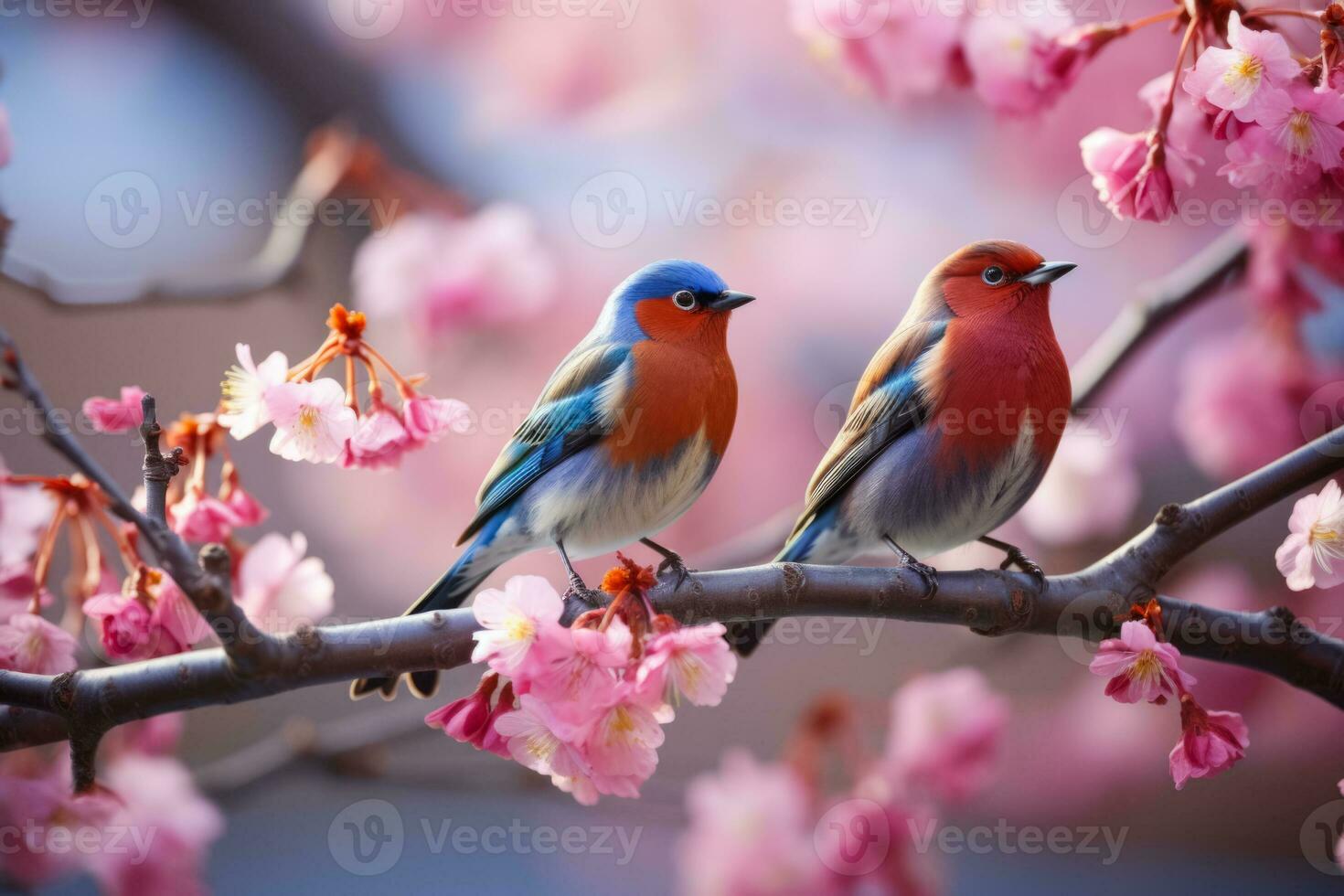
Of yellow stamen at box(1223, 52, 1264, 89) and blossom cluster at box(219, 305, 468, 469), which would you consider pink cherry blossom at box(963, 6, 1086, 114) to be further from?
blossom cluster at box(219, 305, 468, 469)

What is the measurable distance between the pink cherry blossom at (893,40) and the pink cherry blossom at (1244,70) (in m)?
0.34

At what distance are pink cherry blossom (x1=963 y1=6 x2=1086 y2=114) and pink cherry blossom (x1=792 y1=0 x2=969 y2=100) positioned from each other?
58 mm

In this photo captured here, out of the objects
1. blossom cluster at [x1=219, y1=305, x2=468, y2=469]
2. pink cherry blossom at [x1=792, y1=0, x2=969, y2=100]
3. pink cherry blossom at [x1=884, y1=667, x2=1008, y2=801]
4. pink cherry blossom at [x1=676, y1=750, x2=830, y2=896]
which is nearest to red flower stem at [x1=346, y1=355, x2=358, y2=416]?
blossom cluster at [x1=219, y1=305, x2=468, y2=469]

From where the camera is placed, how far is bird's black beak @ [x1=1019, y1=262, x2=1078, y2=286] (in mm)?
915

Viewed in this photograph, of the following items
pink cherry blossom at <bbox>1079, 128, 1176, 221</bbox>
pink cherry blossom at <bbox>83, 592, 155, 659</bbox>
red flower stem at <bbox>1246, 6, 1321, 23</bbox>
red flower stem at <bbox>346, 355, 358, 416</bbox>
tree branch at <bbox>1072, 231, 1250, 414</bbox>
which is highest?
red flower stem at <bbox>1246, 6, 1321, 23</bbox>

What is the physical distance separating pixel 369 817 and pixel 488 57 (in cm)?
132

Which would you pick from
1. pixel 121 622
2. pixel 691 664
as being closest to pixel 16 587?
pixel 121 622

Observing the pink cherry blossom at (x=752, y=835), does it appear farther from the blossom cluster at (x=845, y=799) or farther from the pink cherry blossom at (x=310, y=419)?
the pink cherry blossom at (x=310, y=419)

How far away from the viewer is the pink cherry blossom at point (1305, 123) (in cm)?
84

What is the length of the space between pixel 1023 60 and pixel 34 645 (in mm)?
1044

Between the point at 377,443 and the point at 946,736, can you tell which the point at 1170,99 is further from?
the point at 946,736

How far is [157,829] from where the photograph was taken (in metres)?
1.31

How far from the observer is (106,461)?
155cm

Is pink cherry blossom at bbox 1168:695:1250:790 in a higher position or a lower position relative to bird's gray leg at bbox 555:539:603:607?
lower
